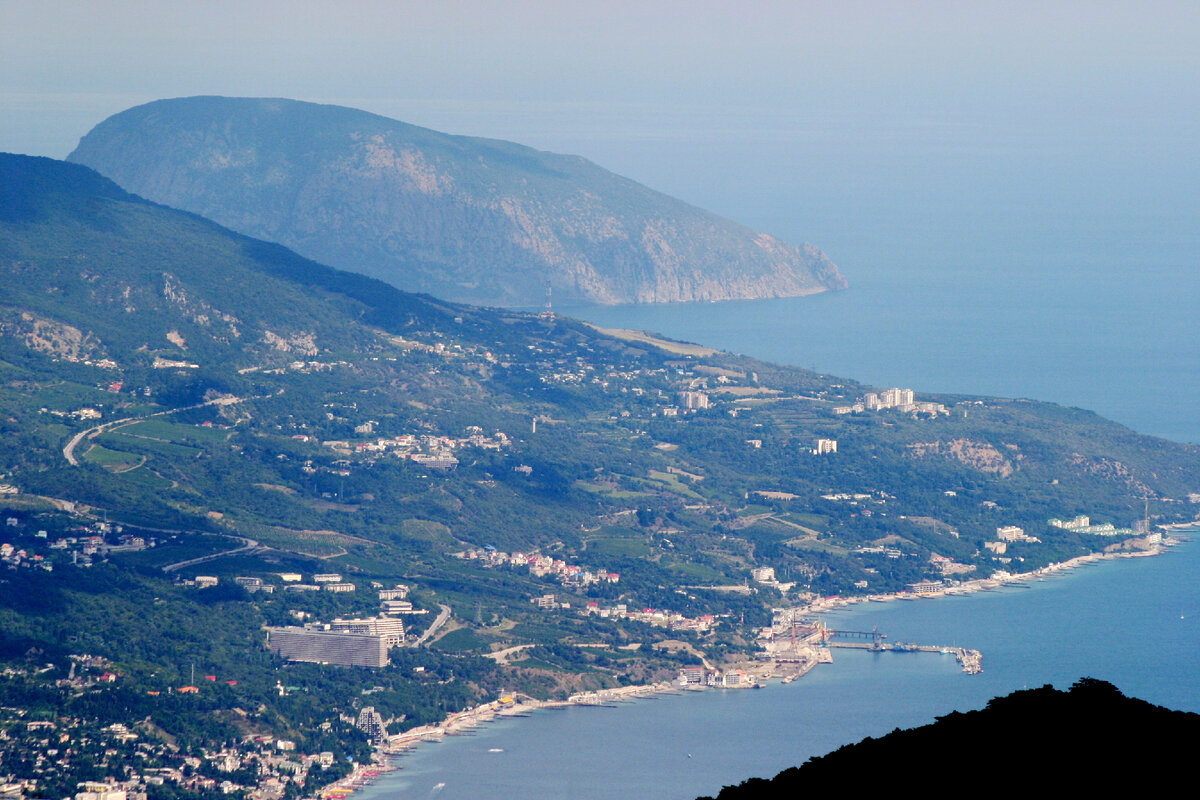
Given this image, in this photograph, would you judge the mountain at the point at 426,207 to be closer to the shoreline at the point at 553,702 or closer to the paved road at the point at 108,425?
the paved road at the point at 108,425

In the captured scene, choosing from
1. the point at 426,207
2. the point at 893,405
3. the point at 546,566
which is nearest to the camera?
the point at 546,566

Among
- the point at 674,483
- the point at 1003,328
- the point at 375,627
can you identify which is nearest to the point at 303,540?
the point at 375,627

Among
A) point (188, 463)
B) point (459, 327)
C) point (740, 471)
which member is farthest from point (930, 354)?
point (188, 463)

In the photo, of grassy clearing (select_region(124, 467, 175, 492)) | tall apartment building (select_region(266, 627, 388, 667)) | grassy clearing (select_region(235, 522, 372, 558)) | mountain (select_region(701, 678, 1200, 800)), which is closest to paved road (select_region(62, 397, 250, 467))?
grassy clearing (select_region(124, 467, 175, 492))

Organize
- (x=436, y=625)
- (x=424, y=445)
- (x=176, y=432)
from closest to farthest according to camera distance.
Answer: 1. (x=436, y=625)
2. (x=176, y=432)
3. (x=424, y=445)

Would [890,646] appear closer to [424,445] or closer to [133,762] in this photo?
[133,762]

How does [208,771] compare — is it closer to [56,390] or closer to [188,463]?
[188,463]
